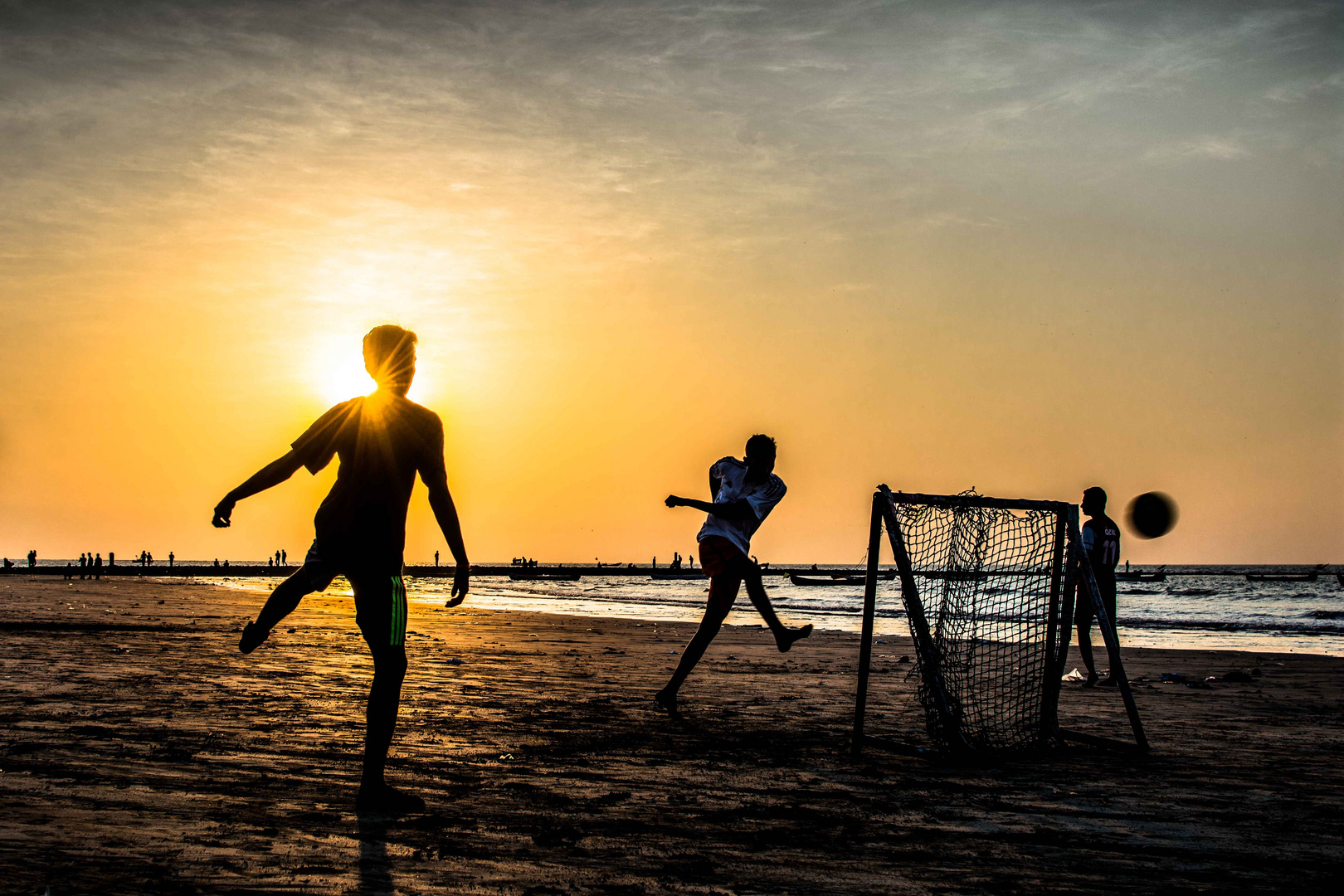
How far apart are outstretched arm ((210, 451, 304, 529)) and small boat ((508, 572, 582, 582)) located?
91900 millimetres

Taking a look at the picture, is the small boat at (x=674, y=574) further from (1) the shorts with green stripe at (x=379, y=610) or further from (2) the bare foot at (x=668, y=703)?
(1) the shorts with green stripe at (x=379, y=610)

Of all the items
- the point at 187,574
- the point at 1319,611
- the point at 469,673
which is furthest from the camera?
the point at 187,574

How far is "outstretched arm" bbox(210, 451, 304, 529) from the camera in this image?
402 centimetres

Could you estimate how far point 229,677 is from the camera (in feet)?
25.0

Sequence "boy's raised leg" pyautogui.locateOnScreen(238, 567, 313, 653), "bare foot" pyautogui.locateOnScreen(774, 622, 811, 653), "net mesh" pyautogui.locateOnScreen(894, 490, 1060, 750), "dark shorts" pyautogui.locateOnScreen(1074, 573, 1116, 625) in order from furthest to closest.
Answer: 1. "dark shorts" pyautogui.locateOnScreen(1074, 573, 1116, 625)
2. "bare foot" pyautogui.locateOnScreen(774, 622, 811, 653)
3. "net mesh" pyautogui.locateOnScreen(894, 490, 1060, 750)
4. "boy's raised leg" pyautogui.locateOnScreen(238, 567, 313, 653)

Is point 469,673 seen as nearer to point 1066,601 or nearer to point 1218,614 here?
point 1066,601

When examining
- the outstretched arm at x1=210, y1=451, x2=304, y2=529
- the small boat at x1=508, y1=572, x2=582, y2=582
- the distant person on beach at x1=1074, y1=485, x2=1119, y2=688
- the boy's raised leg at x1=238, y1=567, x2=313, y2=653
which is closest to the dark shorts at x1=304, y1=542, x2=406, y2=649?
the boy's raised leg at x1=238, y1=567, x2=313, y2=653

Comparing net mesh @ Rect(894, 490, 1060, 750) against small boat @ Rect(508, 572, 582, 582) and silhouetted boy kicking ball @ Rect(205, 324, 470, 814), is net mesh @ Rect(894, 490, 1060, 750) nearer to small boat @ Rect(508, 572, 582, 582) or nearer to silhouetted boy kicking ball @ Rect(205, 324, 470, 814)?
silhouetted boy kicking ball @ Rect(205, 324, 470, 814)

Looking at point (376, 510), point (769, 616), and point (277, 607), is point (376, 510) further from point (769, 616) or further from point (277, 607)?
point (769, 616)

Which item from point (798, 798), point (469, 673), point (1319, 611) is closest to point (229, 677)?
point (469, 673)

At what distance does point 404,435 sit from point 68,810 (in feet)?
5.88

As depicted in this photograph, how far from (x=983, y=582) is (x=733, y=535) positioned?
165 centimetres

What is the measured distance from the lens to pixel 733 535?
Answer: 20.9ft

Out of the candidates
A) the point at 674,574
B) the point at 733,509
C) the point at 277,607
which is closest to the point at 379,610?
the point at 277,607
